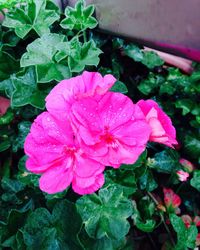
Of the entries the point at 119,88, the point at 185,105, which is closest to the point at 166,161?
the point at 185,105

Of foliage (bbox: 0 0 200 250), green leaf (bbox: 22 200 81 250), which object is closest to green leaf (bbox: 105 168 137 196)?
foliage (bbox: 0 0 200 250)

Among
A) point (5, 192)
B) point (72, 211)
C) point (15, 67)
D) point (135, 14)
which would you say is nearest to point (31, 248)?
point (72, 211)

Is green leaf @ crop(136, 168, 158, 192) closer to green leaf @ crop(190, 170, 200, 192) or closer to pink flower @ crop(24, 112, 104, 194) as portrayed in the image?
green leaf @ crop(190, 170, 200, 192)

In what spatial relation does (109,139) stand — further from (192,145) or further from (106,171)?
(192,145)

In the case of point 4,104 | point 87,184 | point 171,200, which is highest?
point 87,184

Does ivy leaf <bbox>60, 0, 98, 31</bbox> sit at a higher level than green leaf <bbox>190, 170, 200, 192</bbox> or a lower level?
higher

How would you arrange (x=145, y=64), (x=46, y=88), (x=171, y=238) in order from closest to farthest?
1. (x=46, y=88)
2. (x=171, y=238)
3. (x=145, y=64)

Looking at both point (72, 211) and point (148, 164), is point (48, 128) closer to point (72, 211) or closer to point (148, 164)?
point (72, 211)
